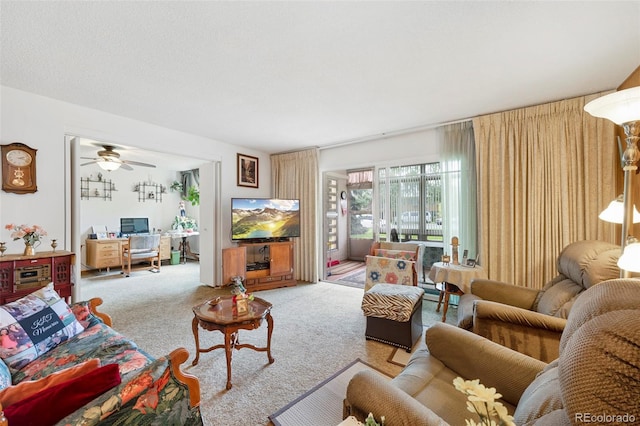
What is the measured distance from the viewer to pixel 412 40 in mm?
1836

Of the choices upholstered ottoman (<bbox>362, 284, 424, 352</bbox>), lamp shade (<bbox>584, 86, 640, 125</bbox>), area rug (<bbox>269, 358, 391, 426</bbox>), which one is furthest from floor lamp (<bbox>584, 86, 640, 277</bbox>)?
area rug (<bbox>269, 358, 391, 426</bbox>)

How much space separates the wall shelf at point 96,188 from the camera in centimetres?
574

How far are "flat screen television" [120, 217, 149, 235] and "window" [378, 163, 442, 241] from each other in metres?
5.82

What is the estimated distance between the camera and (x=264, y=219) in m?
4.61

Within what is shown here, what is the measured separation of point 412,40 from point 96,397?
95.4 inches

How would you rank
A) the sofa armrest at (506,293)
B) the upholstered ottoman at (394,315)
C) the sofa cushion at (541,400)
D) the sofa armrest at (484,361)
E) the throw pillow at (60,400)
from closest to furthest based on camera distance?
the throw pillow at (60,400) < the sofa cushion at (541,400) < the sofa armrest at (484,361) < the sofa armrest at (506,293) < the upholstered ottoman at (394,315)

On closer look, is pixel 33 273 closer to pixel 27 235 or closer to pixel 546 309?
pixel 27 235

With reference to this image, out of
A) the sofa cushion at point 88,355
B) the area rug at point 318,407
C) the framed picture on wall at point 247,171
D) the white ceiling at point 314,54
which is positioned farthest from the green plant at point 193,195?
the area rug at point 318,407

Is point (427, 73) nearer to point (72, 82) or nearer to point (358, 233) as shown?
point (72, 82)

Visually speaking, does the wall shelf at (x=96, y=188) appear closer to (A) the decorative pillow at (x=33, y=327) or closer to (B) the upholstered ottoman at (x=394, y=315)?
(A) the decorative pillow at (x=33, y=327)

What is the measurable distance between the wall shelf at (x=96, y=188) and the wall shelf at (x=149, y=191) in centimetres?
52

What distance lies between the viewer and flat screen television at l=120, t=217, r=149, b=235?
20.7 ft

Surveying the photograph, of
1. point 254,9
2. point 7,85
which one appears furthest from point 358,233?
point 7,85

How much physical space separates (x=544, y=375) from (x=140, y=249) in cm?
668
